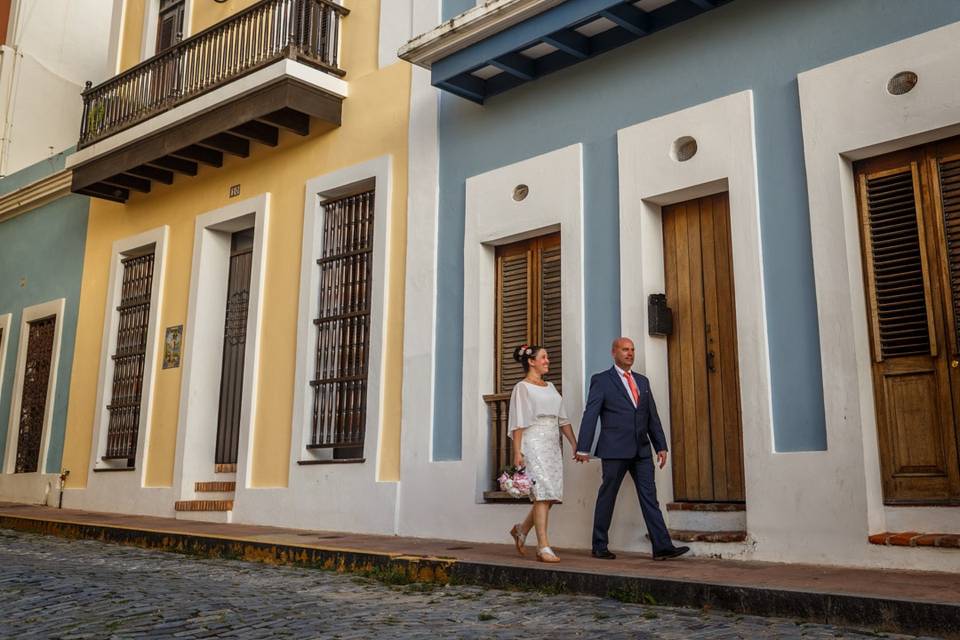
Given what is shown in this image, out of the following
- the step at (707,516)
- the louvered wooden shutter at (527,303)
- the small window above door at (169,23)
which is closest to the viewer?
the step at (707,516)

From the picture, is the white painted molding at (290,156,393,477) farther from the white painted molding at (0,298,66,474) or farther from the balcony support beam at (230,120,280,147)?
the white painted molding at (0,298,66,474)

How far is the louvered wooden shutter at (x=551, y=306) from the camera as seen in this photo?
8.54 meters

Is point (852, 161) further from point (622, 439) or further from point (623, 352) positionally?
point (622, 439)

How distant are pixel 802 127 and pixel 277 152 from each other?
22.0 feet

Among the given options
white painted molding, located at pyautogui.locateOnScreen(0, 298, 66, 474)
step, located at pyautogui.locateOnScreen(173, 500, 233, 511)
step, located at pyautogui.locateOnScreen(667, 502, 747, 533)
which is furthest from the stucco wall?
step, located at pyautogui.locateOnScreen(667, 502, 747, 533)

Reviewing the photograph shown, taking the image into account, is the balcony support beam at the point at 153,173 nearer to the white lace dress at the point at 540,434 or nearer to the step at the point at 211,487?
→ the step at the point at 211,487

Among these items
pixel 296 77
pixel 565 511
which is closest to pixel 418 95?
pixel 296 77

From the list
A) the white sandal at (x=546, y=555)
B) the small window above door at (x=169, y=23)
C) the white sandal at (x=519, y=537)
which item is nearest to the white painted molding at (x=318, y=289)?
the white sandal at (x=519, y=537)

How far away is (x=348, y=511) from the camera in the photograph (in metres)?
9.70

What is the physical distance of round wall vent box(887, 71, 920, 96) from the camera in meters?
6.46

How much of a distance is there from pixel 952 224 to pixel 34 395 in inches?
514

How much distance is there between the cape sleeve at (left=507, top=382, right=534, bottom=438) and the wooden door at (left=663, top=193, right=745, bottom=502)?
1.33 meters

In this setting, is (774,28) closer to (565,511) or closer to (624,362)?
(624,362)

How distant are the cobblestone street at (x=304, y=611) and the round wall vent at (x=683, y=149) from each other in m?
3.66
